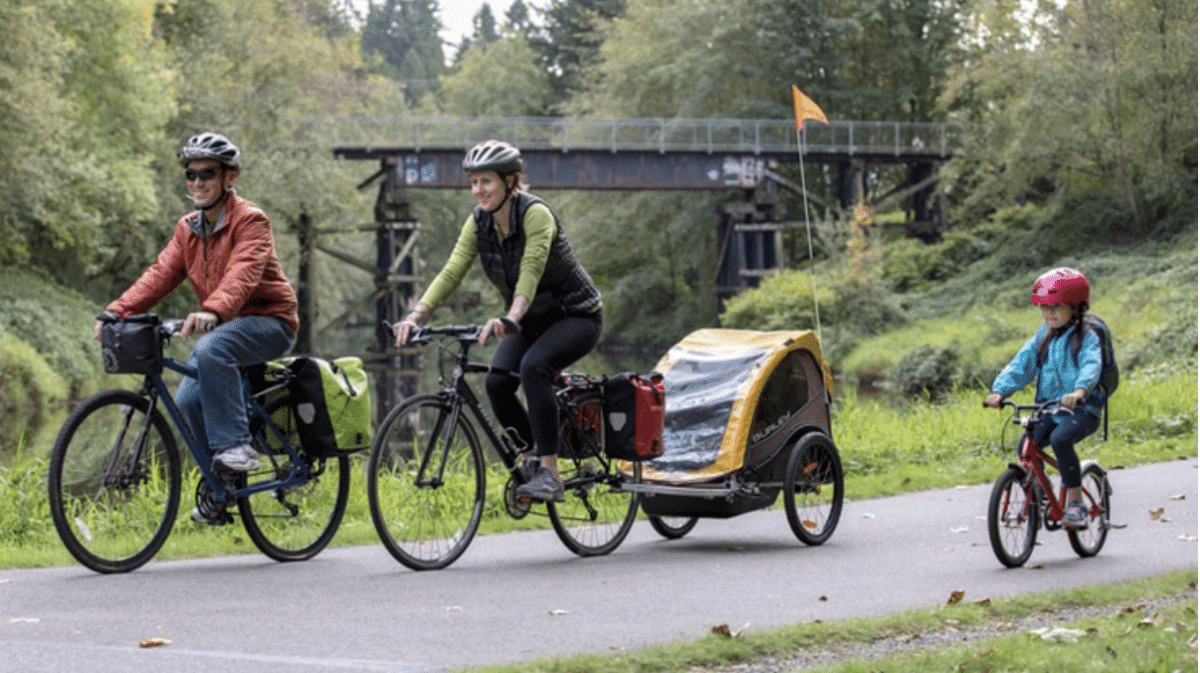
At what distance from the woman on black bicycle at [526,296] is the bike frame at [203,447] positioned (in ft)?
2.61

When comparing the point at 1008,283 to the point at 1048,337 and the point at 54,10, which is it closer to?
the point at 54,10

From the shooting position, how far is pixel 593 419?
390 inches

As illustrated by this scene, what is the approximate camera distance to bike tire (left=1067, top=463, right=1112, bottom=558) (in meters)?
10.2

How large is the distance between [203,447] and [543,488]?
1.67 meters

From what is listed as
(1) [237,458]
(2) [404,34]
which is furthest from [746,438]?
(2) [404,34]

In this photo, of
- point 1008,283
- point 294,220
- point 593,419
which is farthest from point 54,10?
point 593,419

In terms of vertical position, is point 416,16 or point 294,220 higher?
point 416,16

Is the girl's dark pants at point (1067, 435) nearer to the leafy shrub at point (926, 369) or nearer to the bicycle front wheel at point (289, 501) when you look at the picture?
the bicycle front wheel at point (289, 501)

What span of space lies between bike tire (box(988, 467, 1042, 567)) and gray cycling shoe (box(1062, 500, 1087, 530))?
156 millimetres

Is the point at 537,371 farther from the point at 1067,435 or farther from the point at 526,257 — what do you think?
the point at 1067,435

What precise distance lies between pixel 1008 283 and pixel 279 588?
41.7m

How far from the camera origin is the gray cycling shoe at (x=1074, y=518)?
9.95 m

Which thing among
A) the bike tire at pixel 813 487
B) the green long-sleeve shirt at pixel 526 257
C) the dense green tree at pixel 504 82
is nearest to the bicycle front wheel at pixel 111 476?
the green long-sleeve shirt at pixel 526 257

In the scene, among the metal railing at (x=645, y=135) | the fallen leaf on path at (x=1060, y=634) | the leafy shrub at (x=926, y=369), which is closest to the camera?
the fallen leaf on path at (x=1060, y=634)
